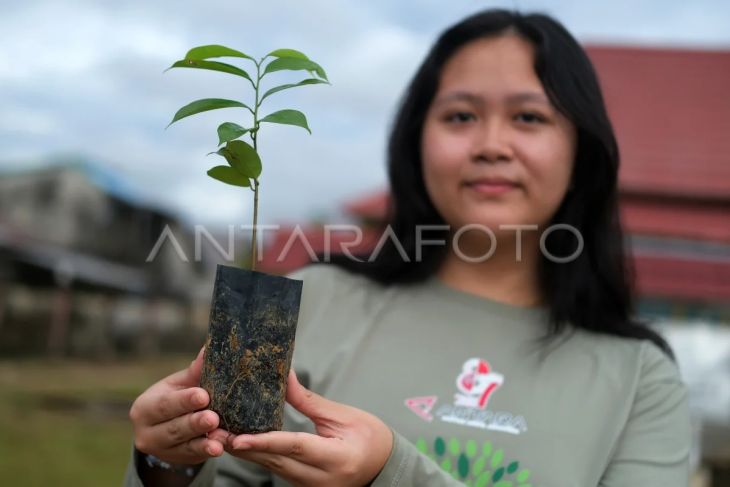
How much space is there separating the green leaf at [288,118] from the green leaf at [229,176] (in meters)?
0.09

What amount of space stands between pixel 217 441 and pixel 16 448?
5.29 metres

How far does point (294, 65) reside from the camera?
112cm

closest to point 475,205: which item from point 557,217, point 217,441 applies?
point 557,217

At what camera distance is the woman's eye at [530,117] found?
150 cm

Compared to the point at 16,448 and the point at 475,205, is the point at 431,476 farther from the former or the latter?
the point at 16,448

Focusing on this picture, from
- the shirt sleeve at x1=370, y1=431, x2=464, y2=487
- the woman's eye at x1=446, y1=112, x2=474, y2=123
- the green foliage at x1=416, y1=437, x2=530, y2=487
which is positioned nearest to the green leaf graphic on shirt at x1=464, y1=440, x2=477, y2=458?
the green foliage at x1=416, y1=437, x2=530, y2=487

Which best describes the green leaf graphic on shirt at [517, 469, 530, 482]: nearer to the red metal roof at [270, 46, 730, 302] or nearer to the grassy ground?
the grassy ground

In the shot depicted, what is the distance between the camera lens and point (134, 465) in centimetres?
122

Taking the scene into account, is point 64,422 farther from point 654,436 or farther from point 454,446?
point 654,436

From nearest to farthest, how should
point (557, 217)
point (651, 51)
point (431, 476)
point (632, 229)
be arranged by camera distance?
1. point (431, 476)
2. point (557, 217)
3. point (632, 229)
4. point (651, 51)

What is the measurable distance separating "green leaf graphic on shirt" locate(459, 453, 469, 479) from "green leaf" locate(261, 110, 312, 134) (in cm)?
63

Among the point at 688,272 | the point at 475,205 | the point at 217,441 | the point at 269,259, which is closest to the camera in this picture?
the point at 217,441

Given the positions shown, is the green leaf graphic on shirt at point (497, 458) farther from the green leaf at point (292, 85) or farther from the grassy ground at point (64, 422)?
the grassy ground at point (64, 422)

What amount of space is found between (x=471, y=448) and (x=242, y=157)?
64cm
